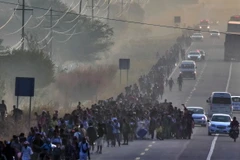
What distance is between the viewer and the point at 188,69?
9725 centimetres

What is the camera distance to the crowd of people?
33.9 metres

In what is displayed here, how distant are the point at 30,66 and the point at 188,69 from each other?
22897mm

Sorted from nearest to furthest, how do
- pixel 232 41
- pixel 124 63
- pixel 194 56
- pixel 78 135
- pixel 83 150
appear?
1. pixel 83 150
2. pixel 78 135
3. pixel 124 63
4. pixel 232 41
5. pixel 194 56

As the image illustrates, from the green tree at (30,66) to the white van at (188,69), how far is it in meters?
19.5

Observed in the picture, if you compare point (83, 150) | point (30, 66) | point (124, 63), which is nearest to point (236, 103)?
point (124, 63)

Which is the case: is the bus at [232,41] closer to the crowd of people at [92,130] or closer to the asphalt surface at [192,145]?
the asphalt surface at [192,145]

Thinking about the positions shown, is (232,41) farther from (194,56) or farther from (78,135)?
(78,135)

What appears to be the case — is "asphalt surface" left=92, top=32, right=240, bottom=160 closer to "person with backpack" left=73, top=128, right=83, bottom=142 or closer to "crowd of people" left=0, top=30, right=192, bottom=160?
"crowd of people" left=0, top=30, right=192, bottom=160

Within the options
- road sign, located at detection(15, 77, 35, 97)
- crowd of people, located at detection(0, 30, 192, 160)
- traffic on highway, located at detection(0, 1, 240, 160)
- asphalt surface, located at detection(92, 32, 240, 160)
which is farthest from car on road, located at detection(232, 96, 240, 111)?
road sign, located at detection(15, 77, 35, 97)

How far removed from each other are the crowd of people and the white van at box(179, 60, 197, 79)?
31469 millimetres

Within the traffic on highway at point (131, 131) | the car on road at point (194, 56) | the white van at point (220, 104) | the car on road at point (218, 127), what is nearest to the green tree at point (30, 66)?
the traffic on highway at point (131, 131)

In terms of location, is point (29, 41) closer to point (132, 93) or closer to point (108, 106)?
point (132, 93)

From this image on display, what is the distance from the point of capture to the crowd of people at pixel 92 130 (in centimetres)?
3388

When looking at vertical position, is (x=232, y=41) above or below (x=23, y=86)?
above
